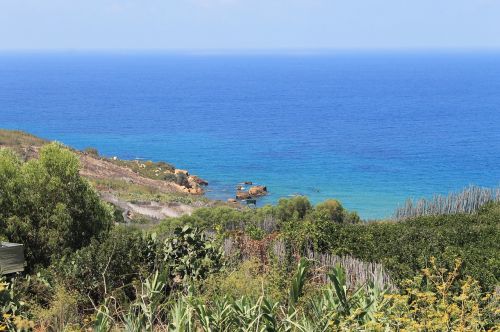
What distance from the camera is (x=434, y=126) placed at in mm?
88188

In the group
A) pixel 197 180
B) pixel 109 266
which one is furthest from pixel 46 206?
pixel 197 180

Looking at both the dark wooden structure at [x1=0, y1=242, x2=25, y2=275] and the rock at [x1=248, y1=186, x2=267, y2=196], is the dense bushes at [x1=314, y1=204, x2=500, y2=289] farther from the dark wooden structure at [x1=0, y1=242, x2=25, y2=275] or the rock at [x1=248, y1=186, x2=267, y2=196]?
the rock at [x1=248, y1=186, x2=267, y2=196]

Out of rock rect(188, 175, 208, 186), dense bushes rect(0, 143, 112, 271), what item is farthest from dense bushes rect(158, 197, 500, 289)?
rock rect(188, 175, 208, 186)

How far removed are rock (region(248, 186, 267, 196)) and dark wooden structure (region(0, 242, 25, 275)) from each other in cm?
3755

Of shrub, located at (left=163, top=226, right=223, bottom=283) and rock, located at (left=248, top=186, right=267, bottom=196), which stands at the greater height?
shrub, located at (left=163, top=226, right=223, bottom=283)

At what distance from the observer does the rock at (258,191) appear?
47094 mm

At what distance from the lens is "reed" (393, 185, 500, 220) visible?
899 inches

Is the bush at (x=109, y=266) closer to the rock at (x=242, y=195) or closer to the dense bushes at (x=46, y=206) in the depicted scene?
the dense bushes at (x=46, y=206)

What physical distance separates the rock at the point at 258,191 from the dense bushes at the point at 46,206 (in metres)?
33.3

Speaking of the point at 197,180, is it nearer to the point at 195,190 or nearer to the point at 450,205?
the point at 195,190

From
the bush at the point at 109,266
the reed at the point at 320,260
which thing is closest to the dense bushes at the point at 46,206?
the bush at the point at 109,266

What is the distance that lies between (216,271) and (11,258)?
312 cm

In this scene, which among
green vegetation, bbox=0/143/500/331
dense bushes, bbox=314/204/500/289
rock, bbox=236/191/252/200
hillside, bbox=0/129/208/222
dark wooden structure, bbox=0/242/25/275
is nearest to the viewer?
green vegetation, bbox=0/143/500/331

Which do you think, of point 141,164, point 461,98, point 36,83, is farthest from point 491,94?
point 36,83
